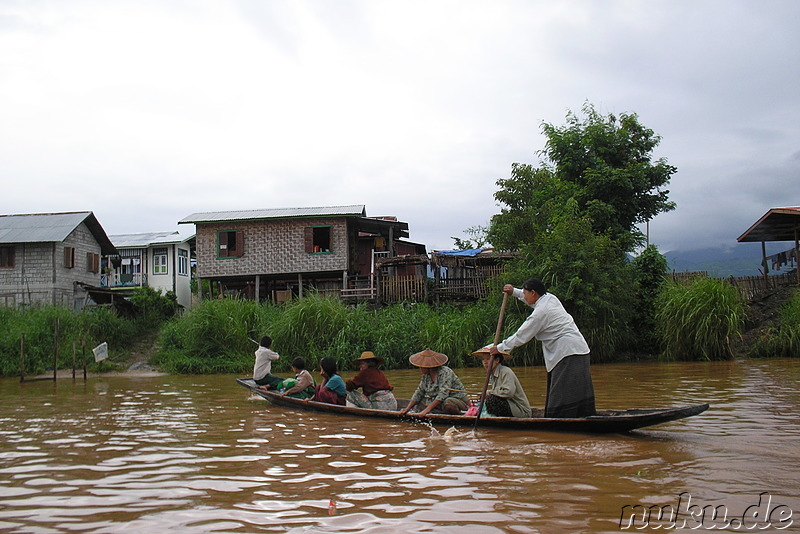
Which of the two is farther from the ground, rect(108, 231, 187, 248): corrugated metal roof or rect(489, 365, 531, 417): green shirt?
rect(108, 231, 187, 248): corrugated metal roof

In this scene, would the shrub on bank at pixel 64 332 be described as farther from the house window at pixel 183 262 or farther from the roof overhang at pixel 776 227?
the roof overhang at pixel 776 227

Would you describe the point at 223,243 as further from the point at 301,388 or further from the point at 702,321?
the point at 301,388

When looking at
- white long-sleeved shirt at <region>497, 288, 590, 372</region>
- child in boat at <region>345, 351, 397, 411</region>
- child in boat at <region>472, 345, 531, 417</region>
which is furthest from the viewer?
child in boat at <region>345, 351, 397, 411</region>

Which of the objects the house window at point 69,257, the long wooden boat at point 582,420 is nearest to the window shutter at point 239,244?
the house window at point 69,257

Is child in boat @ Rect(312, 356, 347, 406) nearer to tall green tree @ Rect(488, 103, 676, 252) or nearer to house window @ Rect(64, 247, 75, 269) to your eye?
tall green tree @ Rect(488, 103, 676, 252)

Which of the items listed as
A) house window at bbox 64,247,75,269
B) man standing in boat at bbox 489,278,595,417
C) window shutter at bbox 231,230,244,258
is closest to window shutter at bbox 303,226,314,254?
window shutter at bbox 231,230,244,258

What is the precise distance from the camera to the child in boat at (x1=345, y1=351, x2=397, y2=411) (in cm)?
848

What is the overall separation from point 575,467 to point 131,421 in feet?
20.3

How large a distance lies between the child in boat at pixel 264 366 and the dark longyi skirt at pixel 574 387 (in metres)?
5.96

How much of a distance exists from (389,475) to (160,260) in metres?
29.8

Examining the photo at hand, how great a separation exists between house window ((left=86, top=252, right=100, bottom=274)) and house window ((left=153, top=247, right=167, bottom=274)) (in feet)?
10.5

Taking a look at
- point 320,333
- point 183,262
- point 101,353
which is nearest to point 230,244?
point 183,262

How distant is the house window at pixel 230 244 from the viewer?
1051 inches

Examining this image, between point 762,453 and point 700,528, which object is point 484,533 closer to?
point 700,528
